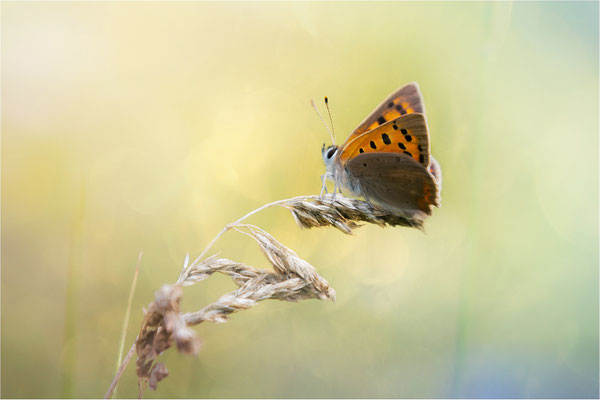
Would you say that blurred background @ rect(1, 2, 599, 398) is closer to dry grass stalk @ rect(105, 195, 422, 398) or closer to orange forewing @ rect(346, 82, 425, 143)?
orange forewing @ rect(346, 82, 425, 143)

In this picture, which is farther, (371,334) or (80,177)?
(371,334)

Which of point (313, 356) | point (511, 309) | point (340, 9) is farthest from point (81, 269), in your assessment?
point (511, 309)

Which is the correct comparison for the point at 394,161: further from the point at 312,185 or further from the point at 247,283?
the point at 312,185

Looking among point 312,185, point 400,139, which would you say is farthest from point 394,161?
point 312,185

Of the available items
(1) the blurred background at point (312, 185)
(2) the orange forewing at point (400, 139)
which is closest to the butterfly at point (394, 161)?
(2) the orange forewing at point (400, 139)

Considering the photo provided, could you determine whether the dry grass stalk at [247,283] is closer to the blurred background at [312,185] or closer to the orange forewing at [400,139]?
the orange forewing at [400,139]

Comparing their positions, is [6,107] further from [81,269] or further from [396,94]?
[396,94]
